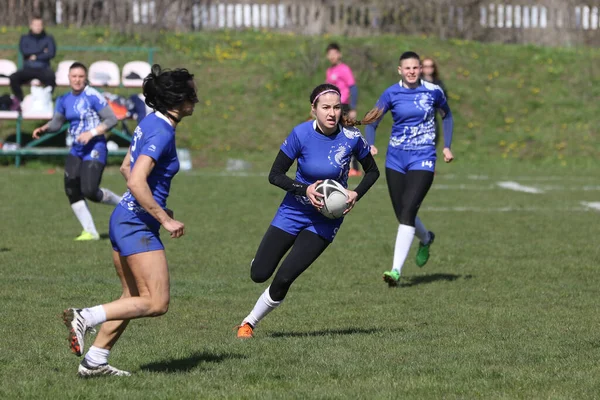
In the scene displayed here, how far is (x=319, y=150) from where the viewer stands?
27.0 ft

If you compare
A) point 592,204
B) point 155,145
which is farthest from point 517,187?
point 155,145

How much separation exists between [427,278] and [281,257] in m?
3.87

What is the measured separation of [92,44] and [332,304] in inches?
834

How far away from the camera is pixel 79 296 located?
10.2 metres

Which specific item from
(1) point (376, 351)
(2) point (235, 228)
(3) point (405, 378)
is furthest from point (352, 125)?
(2) point (235, 228)

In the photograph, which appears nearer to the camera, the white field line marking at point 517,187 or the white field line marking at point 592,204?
the white field line marking at point 592,204

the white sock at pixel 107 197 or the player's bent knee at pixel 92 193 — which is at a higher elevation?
the player's bent knee at pixel 92 193

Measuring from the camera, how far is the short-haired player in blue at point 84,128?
45.6 ft

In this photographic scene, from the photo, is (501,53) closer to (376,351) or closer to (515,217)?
(515,217)

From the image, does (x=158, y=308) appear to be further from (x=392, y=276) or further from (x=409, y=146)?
(x=409, y=146)

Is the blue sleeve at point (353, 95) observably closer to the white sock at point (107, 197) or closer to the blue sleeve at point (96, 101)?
the white sock at point (107, 197)

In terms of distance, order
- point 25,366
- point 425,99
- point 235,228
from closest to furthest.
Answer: point 25,366, point 425,99, point 235,228

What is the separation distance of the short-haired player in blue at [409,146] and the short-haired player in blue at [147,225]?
15.7 ft

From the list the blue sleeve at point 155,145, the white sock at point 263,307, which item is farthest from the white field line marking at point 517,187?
the blue sleeve at point 155,145
